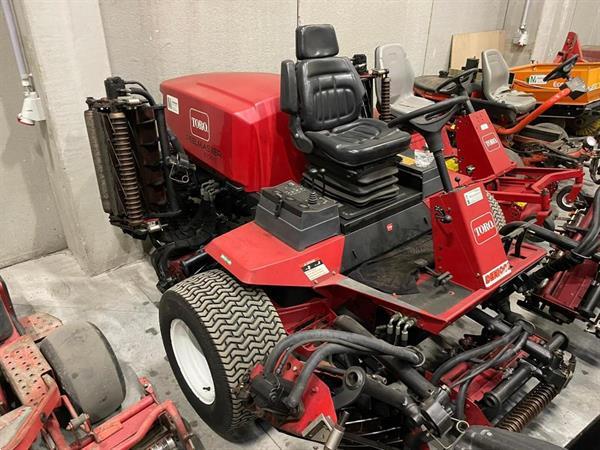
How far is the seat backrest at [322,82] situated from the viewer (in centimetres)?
240

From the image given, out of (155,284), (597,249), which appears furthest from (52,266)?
(597,249)

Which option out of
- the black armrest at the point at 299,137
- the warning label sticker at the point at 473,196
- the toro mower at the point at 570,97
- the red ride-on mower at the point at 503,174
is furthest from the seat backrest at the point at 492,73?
the warning label sticker at the point at 473,196

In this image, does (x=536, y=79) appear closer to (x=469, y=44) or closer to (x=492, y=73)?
(x=492, y=73)

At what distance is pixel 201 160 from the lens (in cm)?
274

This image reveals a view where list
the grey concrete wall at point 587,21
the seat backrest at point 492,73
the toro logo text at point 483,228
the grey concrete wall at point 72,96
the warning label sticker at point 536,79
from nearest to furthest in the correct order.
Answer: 1. the toro logo text at point 483,228
2. the grey concrete wall at point 72,96
3. the seat backrest at point 492,73
4. the warning label sticker at point 536,79
5. the grey concrete wall at point 587,21

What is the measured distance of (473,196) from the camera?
1.89 m

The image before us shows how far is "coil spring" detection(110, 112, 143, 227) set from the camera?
2.24 m

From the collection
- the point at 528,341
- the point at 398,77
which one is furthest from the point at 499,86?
the point at 528,341

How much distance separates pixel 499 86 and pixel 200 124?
3.45 m

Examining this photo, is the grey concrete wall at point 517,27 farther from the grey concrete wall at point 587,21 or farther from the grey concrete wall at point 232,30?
the grey concrete wall at point 232,30

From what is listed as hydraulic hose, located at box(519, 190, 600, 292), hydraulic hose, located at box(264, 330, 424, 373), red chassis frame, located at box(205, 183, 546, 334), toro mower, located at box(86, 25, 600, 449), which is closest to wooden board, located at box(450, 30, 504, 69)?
toro mower, located at box(86, 25, 600, 449)

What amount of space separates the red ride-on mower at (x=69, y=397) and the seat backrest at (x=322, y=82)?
144 centimetres

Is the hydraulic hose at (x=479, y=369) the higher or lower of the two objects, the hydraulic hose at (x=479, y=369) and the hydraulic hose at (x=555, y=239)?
the lower

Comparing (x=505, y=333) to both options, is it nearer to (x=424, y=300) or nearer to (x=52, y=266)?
(x=424, y=300)
